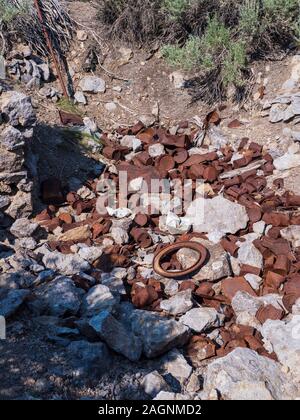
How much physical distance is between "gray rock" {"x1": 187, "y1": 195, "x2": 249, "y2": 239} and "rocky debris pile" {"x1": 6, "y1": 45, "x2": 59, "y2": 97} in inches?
118

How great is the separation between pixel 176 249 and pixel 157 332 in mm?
1352

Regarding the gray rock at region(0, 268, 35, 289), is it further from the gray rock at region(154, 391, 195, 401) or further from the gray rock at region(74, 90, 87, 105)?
the gray rock at region(74, 90, 87, 105)

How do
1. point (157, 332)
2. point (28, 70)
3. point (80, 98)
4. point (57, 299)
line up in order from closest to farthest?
point (157, 332) < point (57, 299) < point (28, 70) < point (80, 98)

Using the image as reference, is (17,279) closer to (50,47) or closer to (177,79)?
(50,47)

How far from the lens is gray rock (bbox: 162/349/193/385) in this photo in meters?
3.43

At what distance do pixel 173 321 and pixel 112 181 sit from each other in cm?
263

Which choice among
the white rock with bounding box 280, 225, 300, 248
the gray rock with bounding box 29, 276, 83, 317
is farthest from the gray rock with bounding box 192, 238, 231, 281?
the gray rock with bounding box 29, 276, 83, 317

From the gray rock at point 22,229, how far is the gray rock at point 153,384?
7.49ft

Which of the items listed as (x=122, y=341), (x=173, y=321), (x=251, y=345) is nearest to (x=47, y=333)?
(x=122, y=341)

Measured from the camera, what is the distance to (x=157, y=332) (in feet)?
11.9

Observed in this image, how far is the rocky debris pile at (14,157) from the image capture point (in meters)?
5.03

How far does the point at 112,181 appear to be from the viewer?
6051mm

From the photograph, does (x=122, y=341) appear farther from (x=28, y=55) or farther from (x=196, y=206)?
(x=28, y=55)

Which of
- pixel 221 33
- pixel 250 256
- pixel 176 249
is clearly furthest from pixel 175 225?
pixel 221 33
